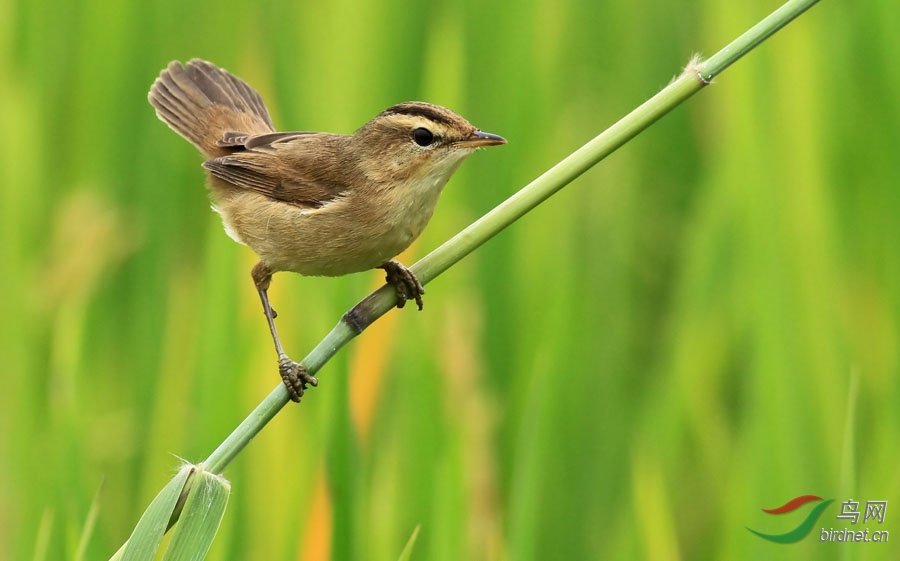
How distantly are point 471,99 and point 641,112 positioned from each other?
5.71ft

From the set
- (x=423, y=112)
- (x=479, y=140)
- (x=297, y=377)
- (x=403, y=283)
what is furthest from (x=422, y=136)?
(x=297, y=377)

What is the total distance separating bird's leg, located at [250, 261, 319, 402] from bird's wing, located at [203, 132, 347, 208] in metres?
0.23

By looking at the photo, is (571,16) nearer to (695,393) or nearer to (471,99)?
(471,99)

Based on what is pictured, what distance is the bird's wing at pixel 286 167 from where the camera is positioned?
3273 millimetres

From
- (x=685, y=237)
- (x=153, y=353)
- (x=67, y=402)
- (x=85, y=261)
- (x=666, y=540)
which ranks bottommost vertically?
(x=666, y=540)

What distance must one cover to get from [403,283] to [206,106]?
1.23 metres

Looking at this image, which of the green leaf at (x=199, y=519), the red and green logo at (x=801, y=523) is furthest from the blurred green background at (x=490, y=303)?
the green leaf at (x=199, y=519)

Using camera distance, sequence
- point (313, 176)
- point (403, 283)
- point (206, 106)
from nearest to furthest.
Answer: point (403, 283)
point (313, 176)
point (206, 106)

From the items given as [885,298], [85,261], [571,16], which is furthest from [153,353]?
[885,298]

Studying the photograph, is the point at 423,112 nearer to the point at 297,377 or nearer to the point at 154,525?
the point at 297,377

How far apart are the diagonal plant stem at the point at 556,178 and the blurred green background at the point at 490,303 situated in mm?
396

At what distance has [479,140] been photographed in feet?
9.25

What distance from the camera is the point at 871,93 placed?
3.58m

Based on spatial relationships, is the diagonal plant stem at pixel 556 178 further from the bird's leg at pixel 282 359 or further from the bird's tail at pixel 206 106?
the bird's tail at pixel 206 106
